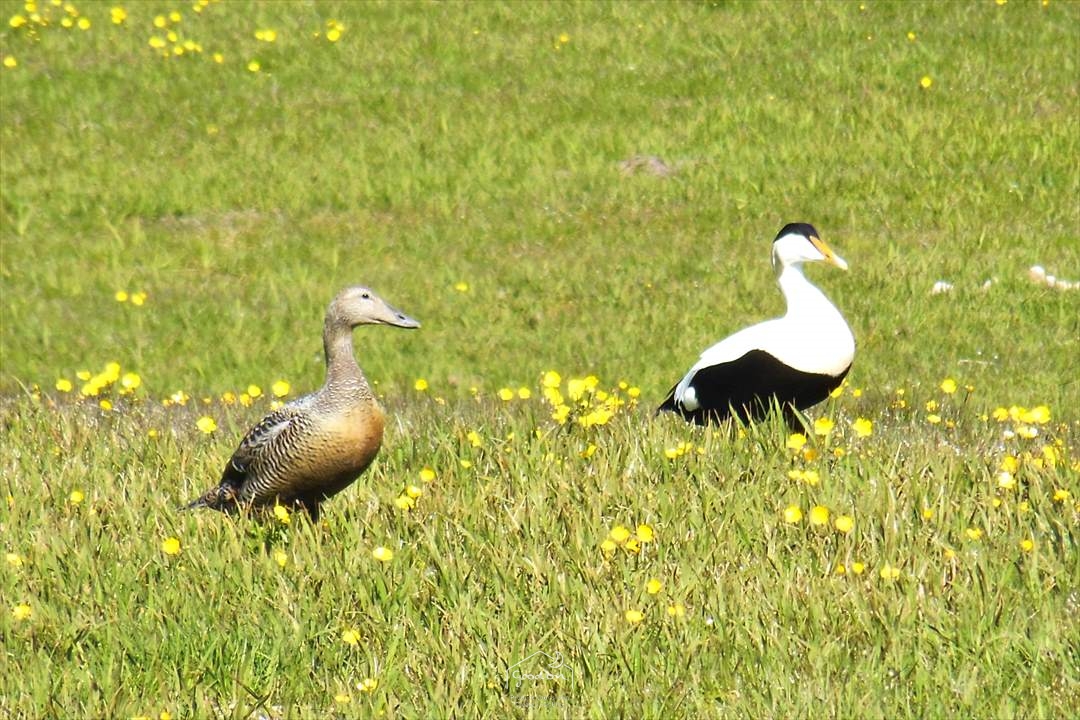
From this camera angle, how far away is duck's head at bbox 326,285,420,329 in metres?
5.48

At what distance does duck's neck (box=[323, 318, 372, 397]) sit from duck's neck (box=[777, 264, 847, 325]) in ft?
6.87

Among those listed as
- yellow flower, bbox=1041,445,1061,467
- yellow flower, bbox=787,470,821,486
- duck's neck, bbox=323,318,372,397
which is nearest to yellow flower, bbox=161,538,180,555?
duck's neck, bbox=323,318,372,397

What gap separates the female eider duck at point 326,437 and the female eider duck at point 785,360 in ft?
5.37

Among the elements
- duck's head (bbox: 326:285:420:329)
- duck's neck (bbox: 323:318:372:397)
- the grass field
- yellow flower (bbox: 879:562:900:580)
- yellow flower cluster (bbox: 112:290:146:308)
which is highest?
duck's head (bbox: 326:285:420:329)

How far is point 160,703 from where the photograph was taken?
409 centimetres

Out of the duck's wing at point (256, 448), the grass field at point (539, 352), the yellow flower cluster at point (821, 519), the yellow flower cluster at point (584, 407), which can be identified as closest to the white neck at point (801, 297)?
the grass field at point (539, 352)

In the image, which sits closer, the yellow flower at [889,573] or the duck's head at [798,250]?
the yellow flower at [889,573]

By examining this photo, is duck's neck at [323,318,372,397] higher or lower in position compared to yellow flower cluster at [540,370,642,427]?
higher

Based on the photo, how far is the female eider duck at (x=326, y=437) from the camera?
5.25 meters

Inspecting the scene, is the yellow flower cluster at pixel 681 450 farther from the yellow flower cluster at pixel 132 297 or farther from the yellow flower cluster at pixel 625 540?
the yellow flower cluster at pixel 132 297

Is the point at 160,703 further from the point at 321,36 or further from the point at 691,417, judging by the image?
the point at 321,36

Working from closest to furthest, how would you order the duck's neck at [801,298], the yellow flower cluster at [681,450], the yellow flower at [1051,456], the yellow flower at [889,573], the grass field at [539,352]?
the grass field at [539,352] → the yellow flower at [889,573] → the yellow flower at [1051,456] → the yellow flower cluster at [681,450] → the duck's neck at [801,298]

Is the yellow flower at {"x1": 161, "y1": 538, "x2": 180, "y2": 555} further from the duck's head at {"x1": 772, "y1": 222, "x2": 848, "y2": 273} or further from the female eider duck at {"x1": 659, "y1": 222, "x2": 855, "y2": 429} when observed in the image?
the duck's head at {"x1": 772, "y1": 222, "x2": 848, "y2": 273}

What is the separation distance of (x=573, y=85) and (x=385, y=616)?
901 centimetres
